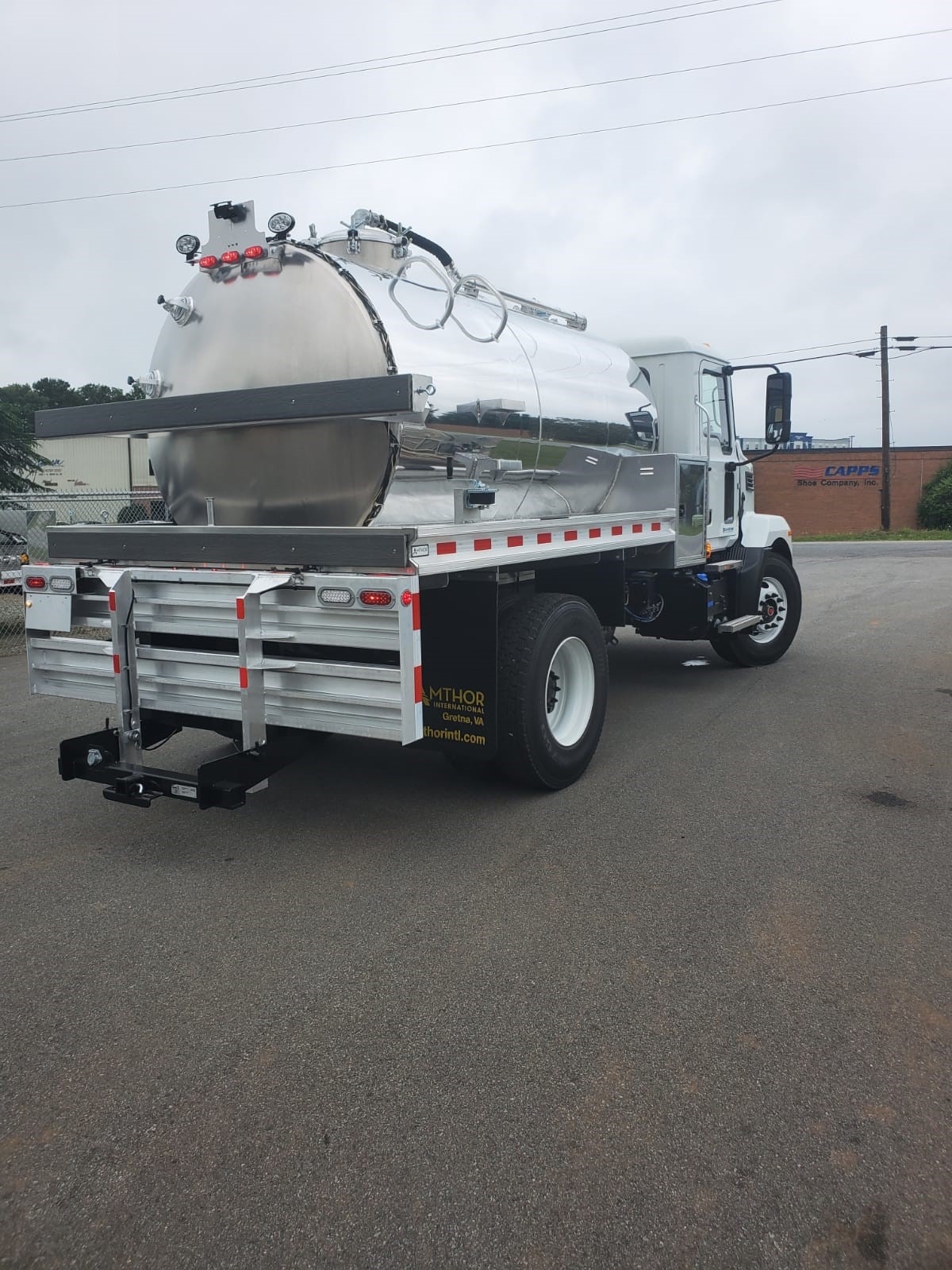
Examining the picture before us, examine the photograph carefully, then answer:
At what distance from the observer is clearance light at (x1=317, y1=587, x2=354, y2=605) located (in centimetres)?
418

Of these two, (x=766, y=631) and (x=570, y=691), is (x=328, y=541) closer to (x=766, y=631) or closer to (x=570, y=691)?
(x=570, y=691)

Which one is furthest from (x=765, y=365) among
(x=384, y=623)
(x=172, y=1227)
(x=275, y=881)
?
(x=172, y=1227)

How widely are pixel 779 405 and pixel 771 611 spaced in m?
2.18

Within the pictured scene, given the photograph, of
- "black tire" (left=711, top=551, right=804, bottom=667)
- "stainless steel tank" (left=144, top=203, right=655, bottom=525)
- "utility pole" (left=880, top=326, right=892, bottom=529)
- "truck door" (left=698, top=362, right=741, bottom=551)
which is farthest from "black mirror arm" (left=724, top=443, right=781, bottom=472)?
"utility pole" (left=880, top=326, right=892, bottom=529)

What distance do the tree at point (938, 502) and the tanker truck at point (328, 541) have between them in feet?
122

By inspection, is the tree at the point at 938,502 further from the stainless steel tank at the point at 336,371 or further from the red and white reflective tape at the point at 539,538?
the stainless steel tank at the point at 336,371

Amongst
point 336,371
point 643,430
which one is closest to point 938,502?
point 643,430

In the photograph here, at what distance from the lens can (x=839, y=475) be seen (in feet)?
134

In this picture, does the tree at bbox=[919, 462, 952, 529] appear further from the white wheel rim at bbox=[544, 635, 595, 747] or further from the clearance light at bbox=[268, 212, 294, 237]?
the clearance light at bbox=[268, 212, 294, 237]

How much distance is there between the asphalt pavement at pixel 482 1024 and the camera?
2.34 m

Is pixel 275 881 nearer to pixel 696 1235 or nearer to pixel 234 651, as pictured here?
pixel 234 651

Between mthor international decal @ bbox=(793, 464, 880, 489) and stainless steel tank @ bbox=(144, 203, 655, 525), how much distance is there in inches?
1522

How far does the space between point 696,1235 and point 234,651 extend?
3219 mm

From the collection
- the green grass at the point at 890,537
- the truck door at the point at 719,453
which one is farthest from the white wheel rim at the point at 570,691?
the green grass at the point at 890,537
